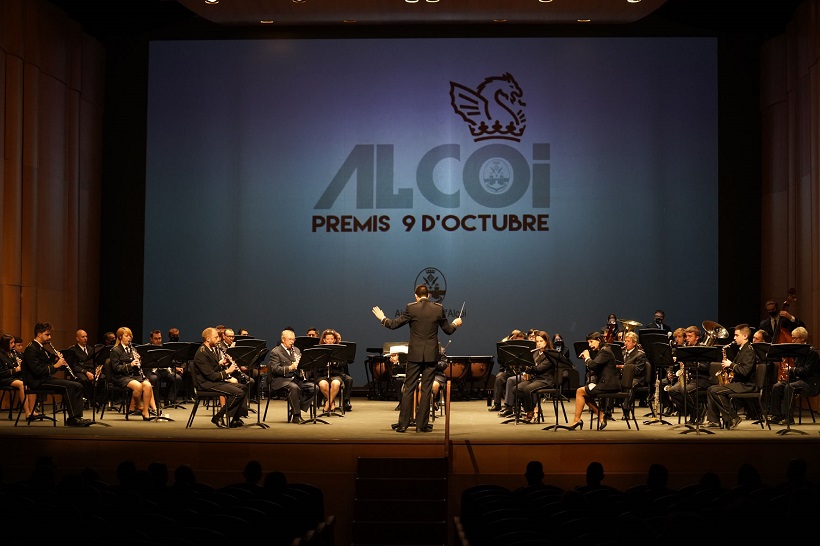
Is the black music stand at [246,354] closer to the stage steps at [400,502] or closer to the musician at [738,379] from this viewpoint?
the stage steps at [400,502]

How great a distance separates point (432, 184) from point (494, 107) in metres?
1.75

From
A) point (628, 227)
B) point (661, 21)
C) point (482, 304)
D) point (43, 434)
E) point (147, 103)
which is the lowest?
point (43, 434)

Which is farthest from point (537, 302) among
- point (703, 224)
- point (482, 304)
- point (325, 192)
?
point (325, 192)

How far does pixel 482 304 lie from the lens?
16484mm

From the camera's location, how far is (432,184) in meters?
16.6

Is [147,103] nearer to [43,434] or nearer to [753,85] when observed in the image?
[43,434]

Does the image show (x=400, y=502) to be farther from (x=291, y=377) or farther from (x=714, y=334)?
(x=714, y=334)

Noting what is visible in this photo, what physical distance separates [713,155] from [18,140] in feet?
37.6

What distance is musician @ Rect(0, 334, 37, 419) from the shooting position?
1095 centimetres

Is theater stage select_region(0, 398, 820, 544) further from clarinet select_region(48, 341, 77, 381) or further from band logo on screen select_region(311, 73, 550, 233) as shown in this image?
band logo on screen select_region(311, 73, 550, 233)

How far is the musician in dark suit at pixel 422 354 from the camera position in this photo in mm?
9812

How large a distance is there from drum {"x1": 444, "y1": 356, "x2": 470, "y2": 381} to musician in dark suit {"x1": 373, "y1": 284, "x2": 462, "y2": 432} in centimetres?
439

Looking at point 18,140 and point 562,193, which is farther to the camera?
point 562,193

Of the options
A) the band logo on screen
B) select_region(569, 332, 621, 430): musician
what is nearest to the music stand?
select_region(569, 332, 621, 430): musician
